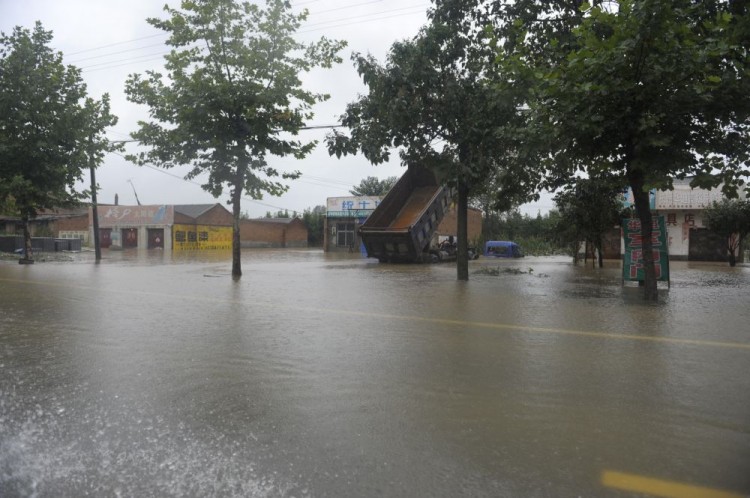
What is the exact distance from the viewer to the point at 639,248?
45.5ft

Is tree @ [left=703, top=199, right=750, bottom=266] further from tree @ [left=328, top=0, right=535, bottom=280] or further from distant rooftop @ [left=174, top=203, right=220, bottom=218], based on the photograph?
distant rooftop @ [left=174, top=203, right=220, bottom=218]

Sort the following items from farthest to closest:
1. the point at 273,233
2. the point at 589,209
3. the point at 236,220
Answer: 1. the point at 273,233
2. the point at 589,209
3. the point at 236,220

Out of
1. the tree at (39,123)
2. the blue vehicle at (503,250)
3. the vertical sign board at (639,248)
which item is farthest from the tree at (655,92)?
the blue vehicle at (503,250)

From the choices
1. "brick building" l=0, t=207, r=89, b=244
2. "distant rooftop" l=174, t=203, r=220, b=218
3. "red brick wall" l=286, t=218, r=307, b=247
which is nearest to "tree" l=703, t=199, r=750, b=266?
"distant rooftop" l=174, t=203, r=220, b=218

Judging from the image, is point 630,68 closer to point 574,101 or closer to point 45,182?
point 574,101

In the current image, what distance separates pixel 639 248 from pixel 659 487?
40.5 feet

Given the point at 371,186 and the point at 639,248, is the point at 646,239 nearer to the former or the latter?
the point at 639,248

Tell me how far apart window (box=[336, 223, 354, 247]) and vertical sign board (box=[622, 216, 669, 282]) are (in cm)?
3264

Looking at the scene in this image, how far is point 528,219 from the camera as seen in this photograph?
Answer: 59094mm

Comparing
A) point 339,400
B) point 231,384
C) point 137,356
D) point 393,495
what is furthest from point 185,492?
point 137,356

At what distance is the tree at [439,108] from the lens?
50.0 feet

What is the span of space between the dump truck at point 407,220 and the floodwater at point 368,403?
16.7 m

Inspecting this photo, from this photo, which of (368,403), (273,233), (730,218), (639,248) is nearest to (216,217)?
(273,233)

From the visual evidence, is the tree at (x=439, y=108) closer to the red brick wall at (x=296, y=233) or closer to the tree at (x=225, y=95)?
the tree at (x=225, y=95)
